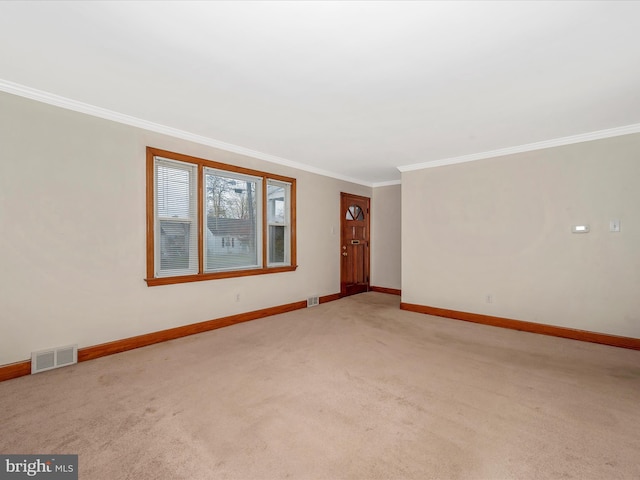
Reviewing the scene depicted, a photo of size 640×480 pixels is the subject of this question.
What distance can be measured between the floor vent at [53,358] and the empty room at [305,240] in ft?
0.07

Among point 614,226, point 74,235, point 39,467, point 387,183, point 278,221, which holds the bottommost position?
point 39,467

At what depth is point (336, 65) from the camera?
2.30 metres

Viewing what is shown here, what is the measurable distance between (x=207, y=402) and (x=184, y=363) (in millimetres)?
860

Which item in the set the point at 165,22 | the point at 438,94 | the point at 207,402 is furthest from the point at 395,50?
the point at 207,402

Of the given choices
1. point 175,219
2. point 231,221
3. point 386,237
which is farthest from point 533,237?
point 175,219

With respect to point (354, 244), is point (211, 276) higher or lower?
lower

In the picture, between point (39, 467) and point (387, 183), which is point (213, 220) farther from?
point (387, 183)

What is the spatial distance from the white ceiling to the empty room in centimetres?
2

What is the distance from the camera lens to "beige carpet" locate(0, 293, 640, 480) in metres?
1.72

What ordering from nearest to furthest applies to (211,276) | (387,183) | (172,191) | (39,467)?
(39,467), (172,191), (211,276), (387,183)

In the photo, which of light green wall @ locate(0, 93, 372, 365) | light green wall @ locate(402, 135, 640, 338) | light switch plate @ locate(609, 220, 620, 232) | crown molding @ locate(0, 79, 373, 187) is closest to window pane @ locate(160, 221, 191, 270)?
light green wall @ locate(0, 93, 372, 365)

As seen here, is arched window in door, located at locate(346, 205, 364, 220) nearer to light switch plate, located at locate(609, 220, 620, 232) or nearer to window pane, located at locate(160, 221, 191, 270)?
window pane, located at locate(160, 221, 191, 270)

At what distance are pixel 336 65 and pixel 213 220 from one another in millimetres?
2711

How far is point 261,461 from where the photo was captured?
174cm
